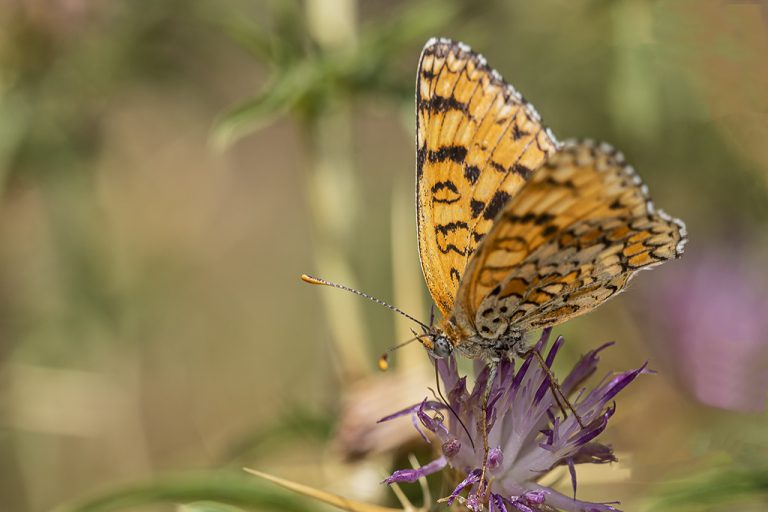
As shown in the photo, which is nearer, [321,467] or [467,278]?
[467,278]

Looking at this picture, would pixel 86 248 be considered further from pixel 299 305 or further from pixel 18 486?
pixel 299 305

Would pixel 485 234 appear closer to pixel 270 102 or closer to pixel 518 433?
pixel 518 433

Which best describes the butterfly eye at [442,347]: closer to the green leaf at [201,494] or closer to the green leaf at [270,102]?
the green leaf at [201,494]

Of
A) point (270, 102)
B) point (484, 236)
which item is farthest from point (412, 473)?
point (270, 102)

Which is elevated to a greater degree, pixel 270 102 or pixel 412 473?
pixel 270 102

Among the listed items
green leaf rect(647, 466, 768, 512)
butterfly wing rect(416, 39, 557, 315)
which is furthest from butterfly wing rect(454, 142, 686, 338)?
green leaf rect(647, 466, 768, 512)

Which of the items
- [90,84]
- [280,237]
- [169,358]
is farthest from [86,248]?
[280,237]
